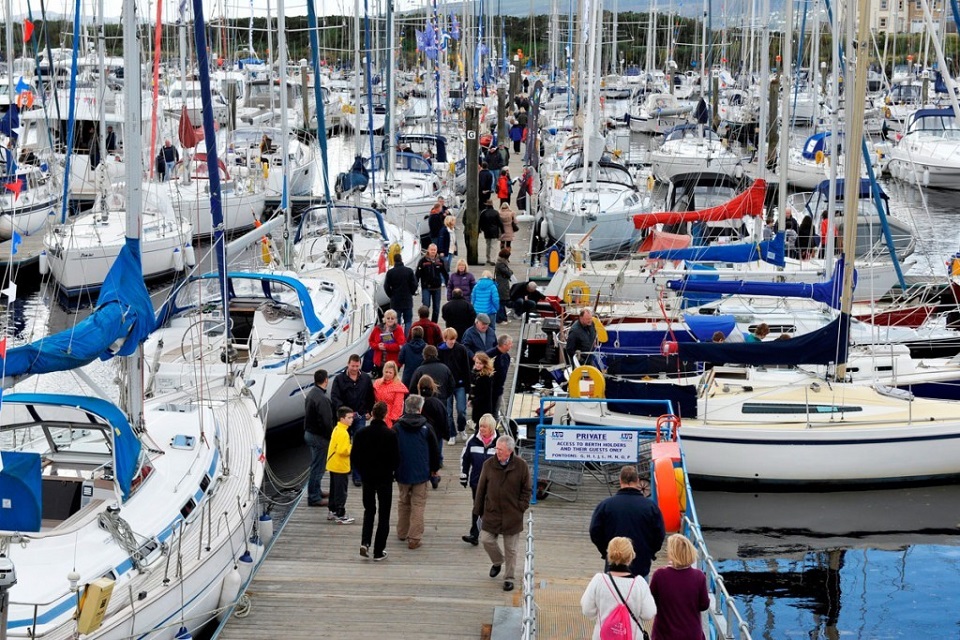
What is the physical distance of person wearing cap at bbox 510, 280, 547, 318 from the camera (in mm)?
19609

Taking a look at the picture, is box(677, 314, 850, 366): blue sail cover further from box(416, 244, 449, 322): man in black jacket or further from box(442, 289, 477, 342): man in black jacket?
box(416, 244, 449, 322): man in black jacket

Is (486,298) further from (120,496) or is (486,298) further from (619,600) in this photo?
(619,600)

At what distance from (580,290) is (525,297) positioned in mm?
1451

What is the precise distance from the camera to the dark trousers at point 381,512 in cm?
1127

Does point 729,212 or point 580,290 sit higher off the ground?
point 729,212

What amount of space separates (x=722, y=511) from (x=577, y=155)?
1910cm

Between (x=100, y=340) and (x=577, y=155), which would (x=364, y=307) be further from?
(x=577, y=155)

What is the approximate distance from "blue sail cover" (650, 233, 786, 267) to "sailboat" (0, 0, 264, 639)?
35.9ft

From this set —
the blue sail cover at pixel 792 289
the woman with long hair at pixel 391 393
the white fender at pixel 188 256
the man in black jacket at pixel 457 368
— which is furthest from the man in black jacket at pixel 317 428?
the white fender at pixel 188 256

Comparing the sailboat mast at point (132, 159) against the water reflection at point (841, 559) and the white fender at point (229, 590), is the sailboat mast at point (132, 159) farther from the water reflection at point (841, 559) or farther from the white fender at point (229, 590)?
the water reflection at point (841, 559)

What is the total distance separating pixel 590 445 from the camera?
487 inches

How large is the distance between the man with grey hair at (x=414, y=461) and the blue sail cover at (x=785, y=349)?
4.37 m

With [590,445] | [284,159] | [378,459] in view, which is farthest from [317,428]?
[284,159]

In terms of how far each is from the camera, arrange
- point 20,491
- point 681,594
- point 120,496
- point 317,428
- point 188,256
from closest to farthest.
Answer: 1. point 681,594
2. point 20,491
3. point 120,496
4. point 317,428
5. point 188,256
